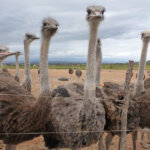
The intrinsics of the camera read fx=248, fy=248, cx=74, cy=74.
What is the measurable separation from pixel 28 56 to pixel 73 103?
8.33ft

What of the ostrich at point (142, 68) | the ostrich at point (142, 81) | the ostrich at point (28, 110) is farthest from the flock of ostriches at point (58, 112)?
the ostrich at point (142, 68)

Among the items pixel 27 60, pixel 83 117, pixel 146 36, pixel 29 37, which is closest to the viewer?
pixel 83 117

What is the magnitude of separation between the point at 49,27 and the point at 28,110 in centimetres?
120

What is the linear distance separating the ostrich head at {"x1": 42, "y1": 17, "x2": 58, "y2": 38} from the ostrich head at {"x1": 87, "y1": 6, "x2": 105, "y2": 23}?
0.50 meters

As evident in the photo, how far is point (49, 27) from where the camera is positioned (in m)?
3.51

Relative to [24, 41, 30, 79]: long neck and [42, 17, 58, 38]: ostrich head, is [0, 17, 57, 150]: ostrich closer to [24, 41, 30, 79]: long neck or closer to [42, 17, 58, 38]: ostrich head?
[42, 17, 58, 38]: ostrich head

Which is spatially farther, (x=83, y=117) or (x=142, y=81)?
(x=142, y=81)

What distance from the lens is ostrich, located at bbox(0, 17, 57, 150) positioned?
3303 mm

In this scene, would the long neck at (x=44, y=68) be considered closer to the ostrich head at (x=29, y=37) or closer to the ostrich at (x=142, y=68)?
the ostrich at (x=142, y=68)

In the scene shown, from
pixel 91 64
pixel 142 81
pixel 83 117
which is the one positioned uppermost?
pixel 91 64

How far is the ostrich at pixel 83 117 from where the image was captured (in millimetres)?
3324

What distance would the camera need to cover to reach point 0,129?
3404mm

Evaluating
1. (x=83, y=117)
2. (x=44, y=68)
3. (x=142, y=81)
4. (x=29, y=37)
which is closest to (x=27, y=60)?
(x=29, y=37)

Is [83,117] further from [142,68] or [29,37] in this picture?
[29,37]
